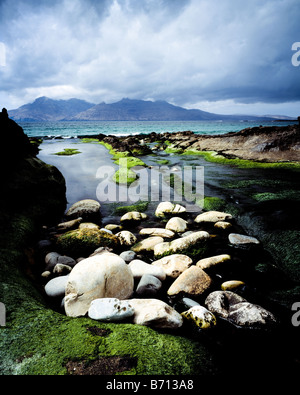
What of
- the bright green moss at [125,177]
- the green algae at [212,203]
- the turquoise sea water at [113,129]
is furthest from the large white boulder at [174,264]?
the turquoise sea water at [113,129]

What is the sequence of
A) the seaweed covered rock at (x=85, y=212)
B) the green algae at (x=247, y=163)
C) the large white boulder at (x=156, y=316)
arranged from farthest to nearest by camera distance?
the green algae at (x=247, y=163), the seaweed covered rock at (x=85, y=212), the large white boulder at (x=156, y=316)

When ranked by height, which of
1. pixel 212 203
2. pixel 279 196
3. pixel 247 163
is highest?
pixel 247 163

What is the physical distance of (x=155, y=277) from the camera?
3297mm

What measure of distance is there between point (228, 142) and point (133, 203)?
1337cm

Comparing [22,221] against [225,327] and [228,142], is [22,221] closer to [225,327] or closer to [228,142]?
[225,327]

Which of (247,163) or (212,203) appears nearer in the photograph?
(212,203)

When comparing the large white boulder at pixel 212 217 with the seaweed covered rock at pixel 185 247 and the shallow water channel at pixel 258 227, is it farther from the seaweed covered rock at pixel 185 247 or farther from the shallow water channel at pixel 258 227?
the seaweed covered rock at pixel 185 247

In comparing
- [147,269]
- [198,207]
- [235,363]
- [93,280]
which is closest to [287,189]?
[198,207]

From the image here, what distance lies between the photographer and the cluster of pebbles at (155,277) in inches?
93.8

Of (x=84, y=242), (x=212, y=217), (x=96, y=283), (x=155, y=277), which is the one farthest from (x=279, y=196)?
(x=96, y=283)

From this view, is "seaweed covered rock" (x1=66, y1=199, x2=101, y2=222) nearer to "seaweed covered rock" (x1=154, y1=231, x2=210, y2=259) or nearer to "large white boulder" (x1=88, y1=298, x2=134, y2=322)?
"seaweed covered rock" (x1=154, y1=231, x2=210, y2=259)

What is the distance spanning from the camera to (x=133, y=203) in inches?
292

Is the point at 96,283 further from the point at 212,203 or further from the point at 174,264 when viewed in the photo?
the point at 212,203

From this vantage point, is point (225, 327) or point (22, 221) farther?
point (22, 221)
